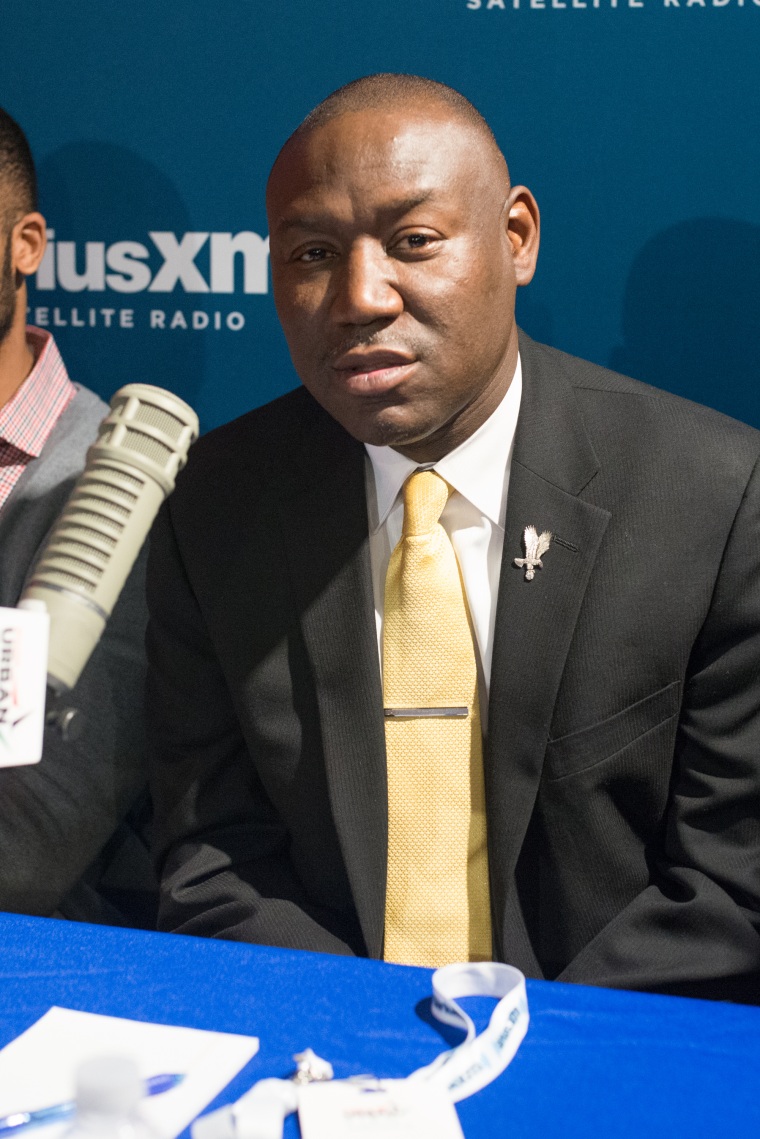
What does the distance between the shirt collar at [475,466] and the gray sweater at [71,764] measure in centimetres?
46

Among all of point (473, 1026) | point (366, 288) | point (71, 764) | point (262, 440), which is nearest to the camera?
point (473, 1026)

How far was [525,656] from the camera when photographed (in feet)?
4.48

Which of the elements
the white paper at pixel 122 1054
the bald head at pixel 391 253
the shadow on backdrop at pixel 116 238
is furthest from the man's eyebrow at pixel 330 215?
the white paper at pixel 122 1054

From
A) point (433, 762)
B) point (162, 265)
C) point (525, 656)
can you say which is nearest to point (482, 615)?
point (525, 656)

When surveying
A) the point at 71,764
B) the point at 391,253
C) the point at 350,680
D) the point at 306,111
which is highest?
the point at 306,111

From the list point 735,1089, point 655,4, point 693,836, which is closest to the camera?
point 735,1089

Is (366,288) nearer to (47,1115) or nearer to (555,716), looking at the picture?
(555,716)

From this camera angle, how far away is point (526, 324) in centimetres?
190

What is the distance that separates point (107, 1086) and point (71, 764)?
1.08 m

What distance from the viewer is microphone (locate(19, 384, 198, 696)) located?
83cm

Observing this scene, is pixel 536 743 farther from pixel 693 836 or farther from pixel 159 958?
pixel 159 958

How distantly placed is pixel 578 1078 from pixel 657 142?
4.60ft

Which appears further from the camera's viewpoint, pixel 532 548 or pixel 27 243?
pixel 27 243

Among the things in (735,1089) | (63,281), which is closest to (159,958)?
(735,1089)
